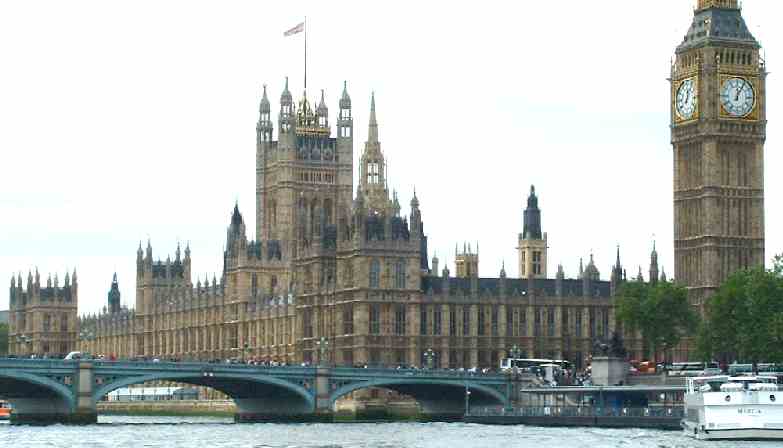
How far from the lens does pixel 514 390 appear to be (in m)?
161

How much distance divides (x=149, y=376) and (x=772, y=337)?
40601mm

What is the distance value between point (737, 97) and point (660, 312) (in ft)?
66.2

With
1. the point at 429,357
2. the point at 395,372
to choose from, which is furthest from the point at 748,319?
the point at 429,357

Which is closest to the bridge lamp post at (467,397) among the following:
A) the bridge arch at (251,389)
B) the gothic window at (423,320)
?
the bridge arch at (251,389)

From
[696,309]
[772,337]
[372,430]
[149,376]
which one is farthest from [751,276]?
[149,376]

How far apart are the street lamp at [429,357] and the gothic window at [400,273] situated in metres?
5.85

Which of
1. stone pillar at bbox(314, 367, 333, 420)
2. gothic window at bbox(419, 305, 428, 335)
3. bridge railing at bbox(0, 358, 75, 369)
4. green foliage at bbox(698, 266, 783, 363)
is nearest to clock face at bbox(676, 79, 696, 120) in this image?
green foliage at bbox(698, 266, 783, 363)

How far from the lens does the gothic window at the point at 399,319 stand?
188 metres

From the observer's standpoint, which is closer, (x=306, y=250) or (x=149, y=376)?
(x=149, y=376)

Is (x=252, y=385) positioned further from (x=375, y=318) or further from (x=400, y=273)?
(x=400, y=273)

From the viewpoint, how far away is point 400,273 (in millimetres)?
187375

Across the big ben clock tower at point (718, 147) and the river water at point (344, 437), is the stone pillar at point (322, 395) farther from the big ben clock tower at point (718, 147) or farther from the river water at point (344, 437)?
the big ben clock tower at point (718, 147)

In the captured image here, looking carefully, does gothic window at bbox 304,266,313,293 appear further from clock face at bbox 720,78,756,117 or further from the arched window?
clock face at bbox 720,78,756,117

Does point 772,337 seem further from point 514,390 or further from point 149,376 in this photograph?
point 149,376
